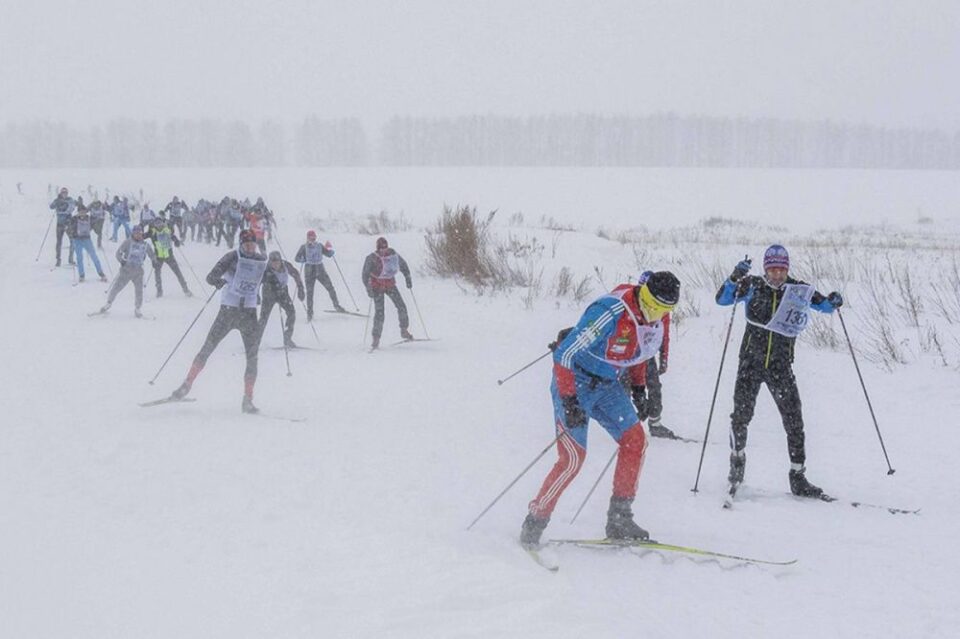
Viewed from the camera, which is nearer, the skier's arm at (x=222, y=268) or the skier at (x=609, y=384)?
the skier at (x=609, y=384)

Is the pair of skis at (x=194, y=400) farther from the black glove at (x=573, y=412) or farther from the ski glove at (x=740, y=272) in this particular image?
the ski glove at (x=740, y=272)

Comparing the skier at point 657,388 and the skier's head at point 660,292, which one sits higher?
the skier's head at point 660,292

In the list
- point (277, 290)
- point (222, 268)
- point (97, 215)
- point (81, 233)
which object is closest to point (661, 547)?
point (222, 268)

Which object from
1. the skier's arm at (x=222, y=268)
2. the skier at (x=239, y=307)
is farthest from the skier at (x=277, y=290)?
the skier's arm at (x=222, y=268)

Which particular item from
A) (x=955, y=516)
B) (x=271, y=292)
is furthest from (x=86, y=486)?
(x=955, y=516)

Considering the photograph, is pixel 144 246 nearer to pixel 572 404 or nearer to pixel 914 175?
pixel 572 404

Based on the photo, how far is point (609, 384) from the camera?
468 cm

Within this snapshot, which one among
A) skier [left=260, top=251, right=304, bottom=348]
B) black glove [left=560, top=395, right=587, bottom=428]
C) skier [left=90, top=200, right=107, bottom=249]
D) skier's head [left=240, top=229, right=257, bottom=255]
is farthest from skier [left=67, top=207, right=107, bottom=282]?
black glove [left=560, top=395, right=587, bottom=428]

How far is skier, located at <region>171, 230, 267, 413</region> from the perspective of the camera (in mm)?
7953

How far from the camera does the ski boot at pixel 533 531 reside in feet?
15.6

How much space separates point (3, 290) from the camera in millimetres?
16609

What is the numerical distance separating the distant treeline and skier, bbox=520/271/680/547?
11410 cm

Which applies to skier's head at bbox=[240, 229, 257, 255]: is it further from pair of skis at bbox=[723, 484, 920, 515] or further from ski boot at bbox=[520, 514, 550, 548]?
pair of skis at bbox=[723, 484, 920, 515]

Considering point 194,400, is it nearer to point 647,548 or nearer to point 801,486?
point 647,548
